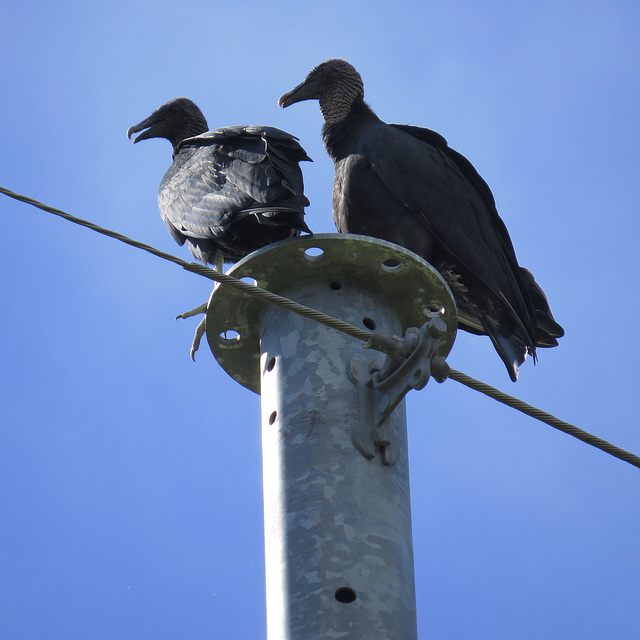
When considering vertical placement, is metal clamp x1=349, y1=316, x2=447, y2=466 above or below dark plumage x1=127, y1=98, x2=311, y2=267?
below

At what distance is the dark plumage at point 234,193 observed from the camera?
4.50m

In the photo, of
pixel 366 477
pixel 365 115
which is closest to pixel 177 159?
pixel 365 115

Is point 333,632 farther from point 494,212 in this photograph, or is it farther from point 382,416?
point 494,212

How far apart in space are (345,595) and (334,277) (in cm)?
125

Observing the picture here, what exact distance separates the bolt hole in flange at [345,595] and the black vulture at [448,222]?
2.02m

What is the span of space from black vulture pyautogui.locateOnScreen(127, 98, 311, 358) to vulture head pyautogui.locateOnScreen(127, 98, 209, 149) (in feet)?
4.11

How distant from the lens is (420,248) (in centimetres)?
509

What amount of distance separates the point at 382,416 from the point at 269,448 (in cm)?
39

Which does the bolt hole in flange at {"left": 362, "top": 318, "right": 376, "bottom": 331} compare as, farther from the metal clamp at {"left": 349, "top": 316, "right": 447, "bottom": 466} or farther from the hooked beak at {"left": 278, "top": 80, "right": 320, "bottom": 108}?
the hooked beak at {"left": 278, "top": 80, "right": 320, "bottom": 108}

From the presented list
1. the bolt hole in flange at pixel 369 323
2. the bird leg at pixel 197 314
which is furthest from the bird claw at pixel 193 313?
the bolt hole in flange at pixel 369 323

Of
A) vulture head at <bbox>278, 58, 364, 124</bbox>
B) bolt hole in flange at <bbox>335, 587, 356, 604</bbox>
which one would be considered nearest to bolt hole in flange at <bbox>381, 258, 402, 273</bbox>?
bolt hole in flange at <bbox>335, 587, 356, 604</bbox>

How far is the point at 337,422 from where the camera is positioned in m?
3.38

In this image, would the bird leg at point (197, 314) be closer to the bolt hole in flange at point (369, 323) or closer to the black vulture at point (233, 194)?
the black vulture at point (233, 194)

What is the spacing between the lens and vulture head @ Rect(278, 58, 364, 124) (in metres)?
5.87
